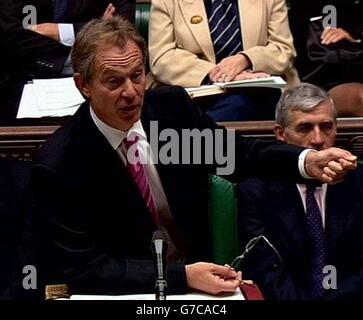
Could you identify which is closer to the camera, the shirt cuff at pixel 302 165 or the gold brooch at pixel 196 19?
the shirt cuff at pixel 302 165

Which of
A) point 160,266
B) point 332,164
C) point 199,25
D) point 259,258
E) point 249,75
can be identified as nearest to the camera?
point 160,266

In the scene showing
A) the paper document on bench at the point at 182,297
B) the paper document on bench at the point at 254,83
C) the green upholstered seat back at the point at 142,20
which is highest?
the green upholstered seat back at the point at 142,20

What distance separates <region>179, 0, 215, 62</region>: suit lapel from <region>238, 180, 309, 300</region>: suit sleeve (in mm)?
987

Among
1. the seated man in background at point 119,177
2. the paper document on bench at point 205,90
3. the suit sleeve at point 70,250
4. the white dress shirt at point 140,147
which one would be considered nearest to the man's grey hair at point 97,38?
the seated man in background at point 119,177

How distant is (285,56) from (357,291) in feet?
4.13

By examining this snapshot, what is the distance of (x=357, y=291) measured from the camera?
209cm

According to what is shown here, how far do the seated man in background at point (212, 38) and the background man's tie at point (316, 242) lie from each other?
955 millimetres

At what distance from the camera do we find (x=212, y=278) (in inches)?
67.7

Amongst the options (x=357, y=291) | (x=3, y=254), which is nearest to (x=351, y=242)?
(x=357, y=291)

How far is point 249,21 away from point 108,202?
137 centimetres

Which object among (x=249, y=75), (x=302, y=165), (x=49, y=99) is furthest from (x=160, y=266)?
(x=249, y=75)

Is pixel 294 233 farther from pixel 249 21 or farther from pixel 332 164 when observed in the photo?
pixel 249 21

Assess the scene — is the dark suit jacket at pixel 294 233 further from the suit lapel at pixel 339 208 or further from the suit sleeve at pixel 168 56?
the suit sleeve at pixel 168 56

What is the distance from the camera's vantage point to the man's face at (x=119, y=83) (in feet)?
6.22
